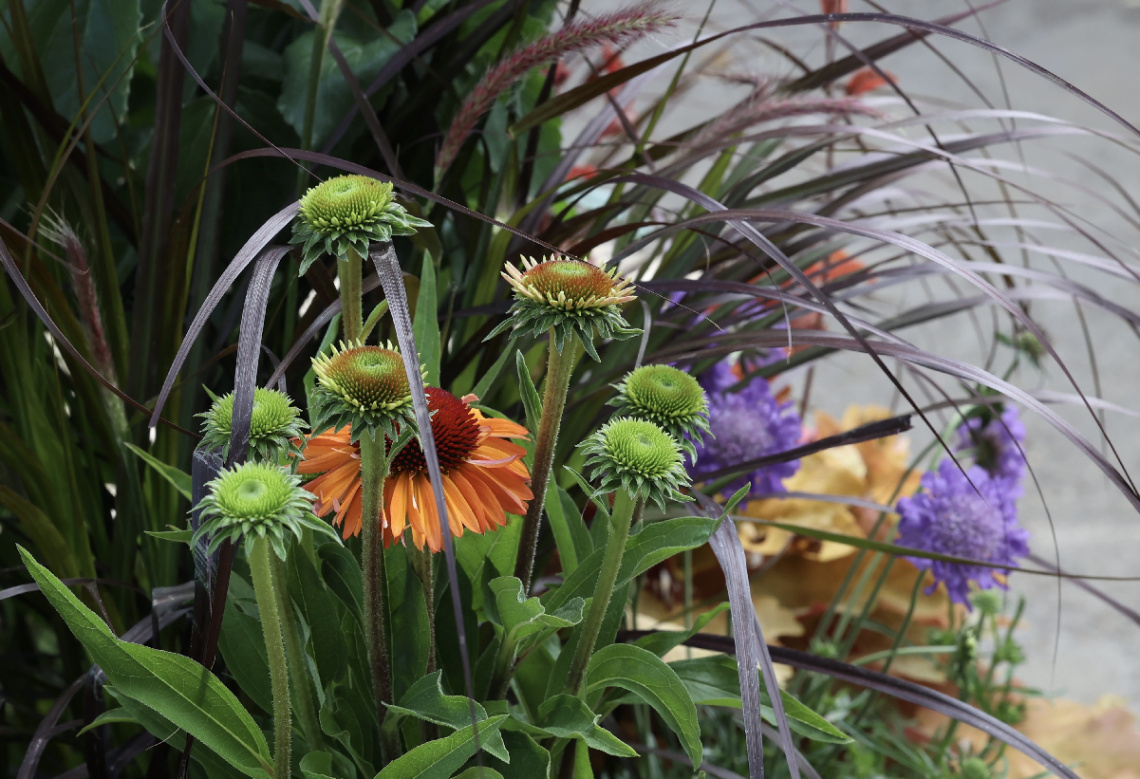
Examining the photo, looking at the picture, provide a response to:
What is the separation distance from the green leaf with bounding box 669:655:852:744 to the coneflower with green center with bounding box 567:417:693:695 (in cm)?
7

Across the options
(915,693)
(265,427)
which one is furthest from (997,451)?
(265,427)

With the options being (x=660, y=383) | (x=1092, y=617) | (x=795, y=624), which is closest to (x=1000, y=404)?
(x=795, y=624)

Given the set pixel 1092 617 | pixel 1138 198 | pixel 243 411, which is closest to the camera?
pixel 243 411

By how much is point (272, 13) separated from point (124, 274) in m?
0.19

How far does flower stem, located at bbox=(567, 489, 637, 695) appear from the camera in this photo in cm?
29

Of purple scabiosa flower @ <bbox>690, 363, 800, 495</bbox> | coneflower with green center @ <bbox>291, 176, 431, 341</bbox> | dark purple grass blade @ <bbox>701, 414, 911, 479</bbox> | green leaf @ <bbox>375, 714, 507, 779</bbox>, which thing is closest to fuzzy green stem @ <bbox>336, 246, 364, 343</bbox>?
coneflower with green center @ <bbox>291, 176, 431, 341</bbox>

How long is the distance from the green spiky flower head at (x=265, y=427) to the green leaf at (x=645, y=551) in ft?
0.36

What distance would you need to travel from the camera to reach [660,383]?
0.31 metres

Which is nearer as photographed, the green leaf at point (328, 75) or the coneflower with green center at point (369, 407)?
the coneflower with green center at point (369, 407)

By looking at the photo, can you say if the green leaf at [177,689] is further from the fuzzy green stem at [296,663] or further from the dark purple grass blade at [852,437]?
the dark purple grass blade at [852,437]

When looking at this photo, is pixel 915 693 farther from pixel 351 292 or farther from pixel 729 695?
pixel 351 292

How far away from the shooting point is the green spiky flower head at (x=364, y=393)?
0.25m

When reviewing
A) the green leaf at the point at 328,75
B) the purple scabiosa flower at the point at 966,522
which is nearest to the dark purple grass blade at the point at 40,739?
the green leaf at the point at 328,75

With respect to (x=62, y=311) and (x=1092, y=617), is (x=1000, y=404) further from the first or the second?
(x=1092, y=617)
